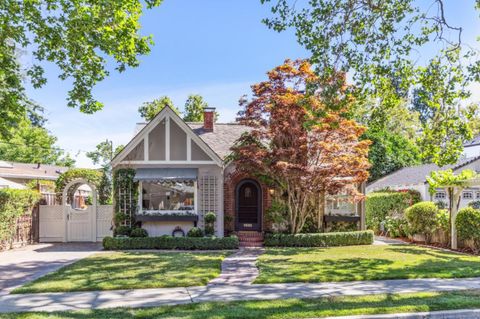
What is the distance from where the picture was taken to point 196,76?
27.2 metres

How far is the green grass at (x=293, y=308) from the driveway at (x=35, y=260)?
3.51 m

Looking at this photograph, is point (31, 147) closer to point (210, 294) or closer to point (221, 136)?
point (221, 136)

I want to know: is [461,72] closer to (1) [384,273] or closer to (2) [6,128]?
(1) [384,273]

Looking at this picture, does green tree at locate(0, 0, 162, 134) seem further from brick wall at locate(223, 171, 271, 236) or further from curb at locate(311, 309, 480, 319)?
curb at locate(311, 309, 480, 319)

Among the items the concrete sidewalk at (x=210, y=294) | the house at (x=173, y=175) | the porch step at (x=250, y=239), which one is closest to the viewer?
the concrete sidewalk at (x=210, y=294)

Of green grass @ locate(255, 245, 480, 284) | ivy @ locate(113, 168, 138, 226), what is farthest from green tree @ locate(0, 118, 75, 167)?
green grass @ locate(255, 245, 480, 284)

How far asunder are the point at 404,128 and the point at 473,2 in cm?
3358

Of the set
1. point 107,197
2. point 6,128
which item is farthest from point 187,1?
point 107,197

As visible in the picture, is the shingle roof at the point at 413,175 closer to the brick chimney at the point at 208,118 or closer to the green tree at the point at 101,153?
the brick chimney at the point at 208,118

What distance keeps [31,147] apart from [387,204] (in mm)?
37936

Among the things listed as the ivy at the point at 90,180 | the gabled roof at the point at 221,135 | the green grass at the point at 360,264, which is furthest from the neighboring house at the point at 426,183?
the ivy at the point at 90,180

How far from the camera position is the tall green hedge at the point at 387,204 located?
22594mm

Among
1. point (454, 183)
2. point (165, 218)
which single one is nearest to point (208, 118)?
point (165, 218)

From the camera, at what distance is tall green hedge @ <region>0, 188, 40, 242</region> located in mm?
16375
